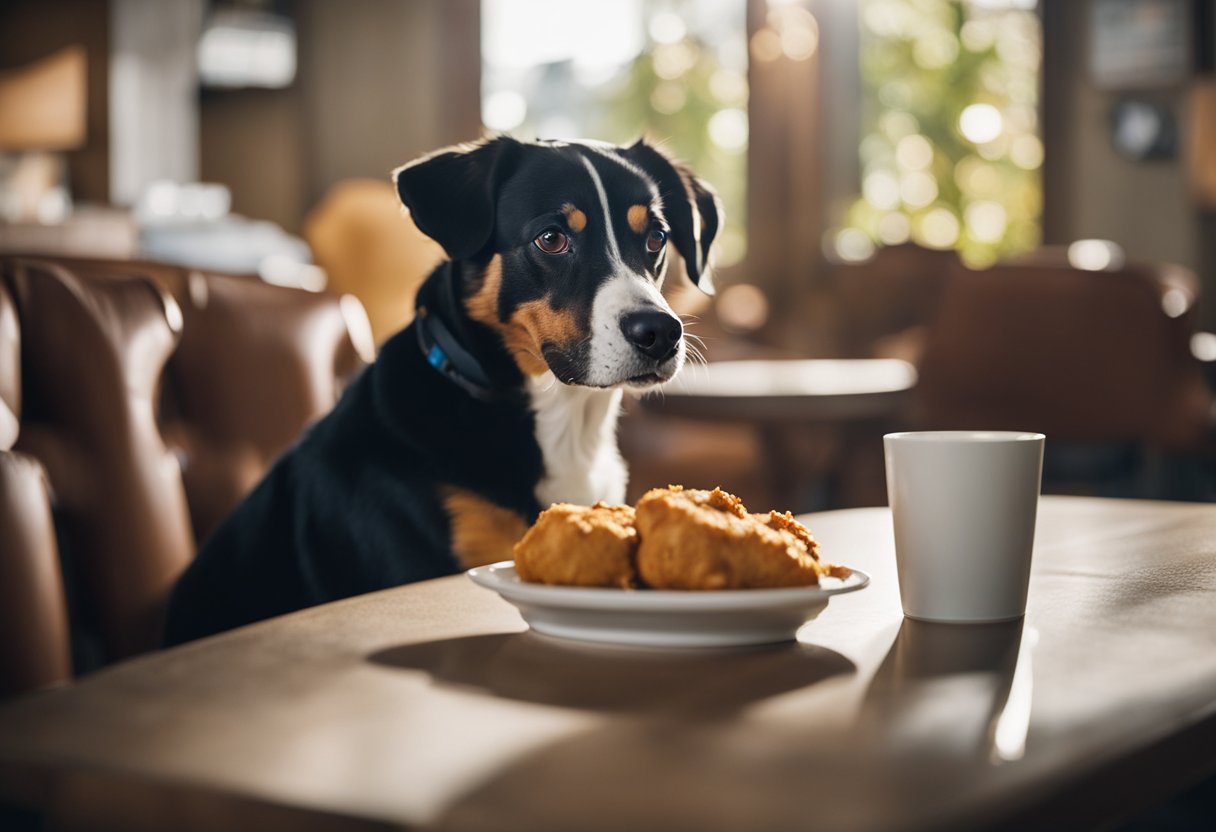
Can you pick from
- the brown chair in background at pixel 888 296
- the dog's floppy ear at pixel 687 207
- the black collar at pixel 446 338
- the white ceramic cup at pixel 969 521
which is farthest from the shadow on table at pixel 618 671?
the brown chair in background at pixel 888 296

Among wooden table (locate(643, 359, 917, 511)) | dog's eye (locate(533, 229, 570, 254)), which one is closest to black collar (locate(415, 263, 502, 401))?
dog's eye (locate(533, 229, 570, 254))

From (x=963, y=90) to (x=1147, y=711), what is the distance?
231 inches

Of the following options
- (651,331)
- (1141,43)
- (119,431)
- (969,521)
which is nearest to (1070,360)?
(651,331)

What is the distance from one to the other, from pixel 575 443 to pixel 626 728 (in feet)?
3.40

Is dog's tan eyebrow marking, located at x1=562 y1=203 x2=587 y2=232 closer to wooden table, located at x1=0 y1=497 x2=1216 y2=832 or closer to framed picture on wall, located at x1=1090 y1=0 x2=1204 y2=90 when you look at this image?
wooden table, located at x1=0 y1=497 x2=1216 y2=832

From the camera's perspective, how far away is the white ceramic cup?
847 mm

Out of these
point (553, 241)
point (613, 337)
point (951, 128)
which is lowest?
point (613, 337)

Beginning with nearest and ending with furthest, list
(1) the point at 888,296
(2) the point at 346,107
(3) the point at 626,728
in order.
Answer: (3) the point at 626,728 → (1) the point at 888,296 → (2) the point at 346,107

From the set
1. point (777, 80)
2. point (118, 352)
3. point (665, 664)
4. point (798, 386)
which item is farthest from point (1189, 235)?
point (665, 664)

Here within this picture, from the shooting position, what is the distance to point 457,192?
1.68m

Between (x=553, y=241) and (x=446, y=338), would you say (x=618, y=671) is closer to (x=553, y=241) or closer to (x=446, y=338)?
(x=446, y=338)

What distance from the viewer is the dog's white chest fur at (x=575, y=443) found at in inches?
62.6

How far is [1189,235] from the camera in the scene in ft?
18.9

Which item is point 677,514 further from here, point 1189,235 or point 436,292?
point 1189,235
